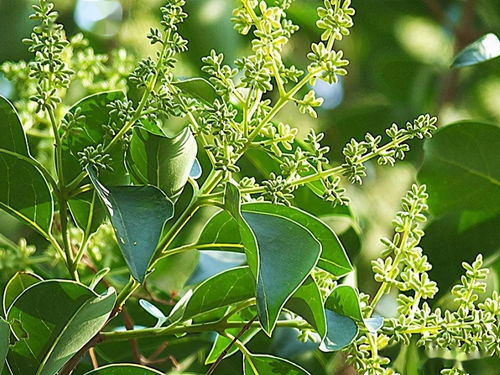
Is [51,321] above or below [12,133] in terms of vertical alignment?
below

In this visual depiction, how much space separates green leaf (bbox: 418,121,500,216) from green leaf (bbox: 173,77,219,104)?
37 centimetres

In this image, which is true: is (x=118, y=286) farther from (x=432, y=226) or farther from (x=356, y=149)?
(x=356, y=149)

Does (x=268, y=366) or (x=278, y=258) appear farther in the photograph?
(x=268, y=366)

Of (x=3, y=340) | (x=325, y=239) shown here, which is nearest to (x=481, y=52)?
(x=325, y=239)

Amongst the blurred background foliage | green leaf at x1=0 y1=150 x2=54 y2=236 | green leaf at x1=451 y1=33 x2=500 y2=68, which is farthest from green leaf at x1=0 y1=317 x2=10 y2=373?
green leaf at x1=451 y1=33 x2=500 y2=68

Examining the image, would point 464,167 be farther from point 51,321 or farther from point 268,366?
point 51,321

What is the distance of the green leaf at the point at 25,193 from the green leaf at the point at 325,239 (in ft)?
0.59

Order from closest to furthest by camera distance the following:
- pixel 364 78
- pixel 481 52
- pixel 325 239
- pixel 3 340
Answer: pixel 3 340 < pixel 325 239 < pixel 481 52 < pixel 364 78

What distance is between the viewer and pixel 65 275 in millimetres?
1052

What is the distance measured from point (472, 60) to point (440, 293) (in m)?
0.25

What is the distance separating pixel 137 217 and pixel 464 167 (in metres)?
0.51

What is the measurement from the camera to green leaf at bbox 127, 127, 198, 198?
27.3 inches

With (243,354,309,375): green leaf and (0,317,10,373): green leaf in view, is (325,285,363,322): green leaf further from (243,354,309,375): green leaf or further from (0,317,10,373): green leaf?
(0,317,10,373): green leaf

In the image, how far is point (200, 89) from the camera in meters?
0.73
